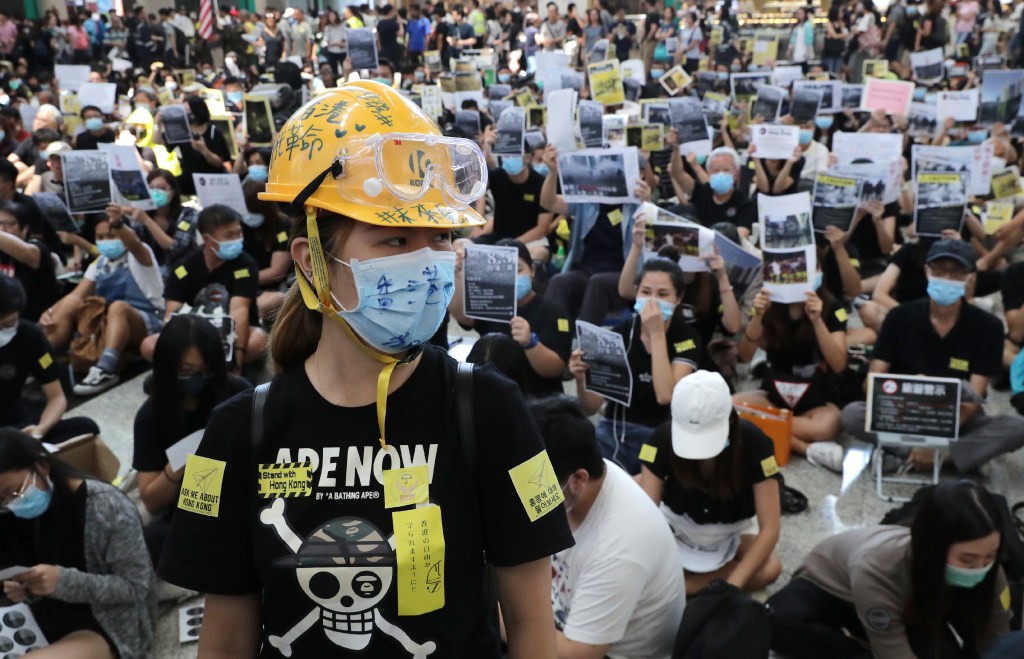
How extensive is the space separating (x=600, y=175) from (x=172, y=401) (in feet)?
10.9

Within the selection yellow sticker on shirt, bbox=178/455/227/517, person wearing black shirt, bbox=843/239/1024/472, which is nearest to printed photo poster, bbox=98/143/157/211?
person wearing black shirt, bbox=843/239/1024/472

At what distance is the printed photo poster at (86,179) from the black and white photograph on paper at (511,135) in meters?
3.06

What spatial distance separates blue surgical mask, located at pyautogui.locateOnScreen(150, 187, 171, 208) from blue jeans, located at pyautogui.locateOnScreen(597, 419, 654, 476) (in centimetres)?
426

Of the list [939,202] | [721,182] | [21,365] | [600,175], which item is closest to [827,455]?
[939,202]

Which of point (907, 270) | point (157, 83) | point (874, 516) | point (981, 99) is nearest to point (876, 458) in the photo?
point (874, 516)

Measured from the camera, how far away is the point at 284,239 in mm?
7289

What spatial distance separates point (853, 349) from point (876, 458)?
4.82 feet

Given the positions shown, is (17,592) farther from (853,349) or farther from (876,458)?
(853,349)

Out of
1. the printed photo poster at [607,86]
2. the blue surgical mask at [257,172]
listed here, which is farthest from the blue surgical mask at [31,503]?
the printed photo poster at [607,86]

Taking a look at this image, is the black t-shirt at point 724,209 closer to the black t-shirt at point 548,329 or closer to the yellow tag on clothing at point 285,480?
the black t-shirt at point 548,329

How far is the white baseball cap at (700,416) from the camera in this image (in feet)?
11.2

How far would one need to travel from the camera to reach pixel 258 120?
8.86m

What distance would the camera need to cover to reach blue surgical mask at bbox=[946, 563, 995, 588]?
9.07 ft

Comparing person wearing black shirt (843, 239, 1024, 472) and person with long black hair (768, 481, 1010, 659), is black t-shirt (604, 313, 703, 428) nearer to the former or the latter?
person wearing black shirt (843, 239, 1024, 472)
